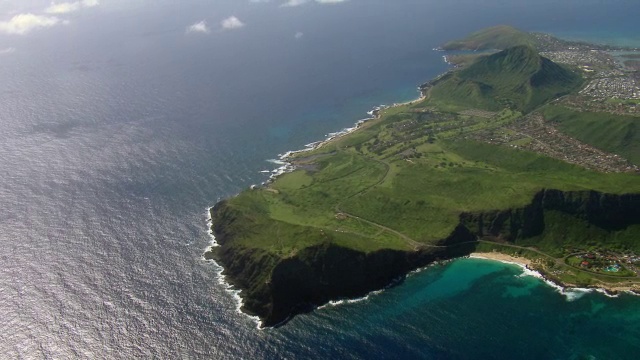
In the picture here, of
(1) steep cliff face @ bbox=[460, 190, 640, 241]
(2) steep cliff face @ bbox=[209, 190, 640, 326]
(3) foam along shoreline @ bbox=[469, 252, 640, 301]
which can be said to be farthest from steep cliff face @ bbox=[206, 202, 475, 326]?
(3) foam along shoreline @ bbox=[469, 252, 640, 301]

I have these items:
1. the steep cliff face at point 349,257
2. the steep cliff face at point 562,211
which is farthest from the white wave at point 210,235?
the steep cliff face at point 562,211

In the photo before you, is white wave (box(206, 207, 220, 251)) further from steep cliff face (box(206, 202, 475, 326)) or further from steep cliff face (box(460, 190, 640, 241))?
steep cliff face (box(460, 190, 640, 241))

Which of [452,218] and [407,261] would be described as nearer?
[407,261]

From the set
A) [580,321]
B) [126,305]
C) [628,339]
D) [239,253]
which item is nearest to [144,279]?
[126,305]

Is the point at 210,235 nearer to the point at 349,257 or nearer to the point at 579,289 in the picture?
the point at 349,257

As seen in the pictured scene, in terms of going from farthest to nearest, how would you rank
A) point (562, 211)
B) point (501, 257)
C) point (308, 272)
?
point (562, 211) < point (501, 257) < point (308, 272)

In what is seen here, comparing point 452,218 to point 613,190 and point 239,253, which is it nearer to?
point 613,190

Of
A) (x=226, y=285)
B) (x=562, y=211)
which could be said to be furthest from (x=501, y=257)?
(x=226, y=285)

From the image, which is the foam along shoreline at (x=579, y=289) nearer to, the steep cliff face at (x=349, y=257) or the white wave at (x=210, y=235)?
the steep cliff face at (x=349, y=257)
